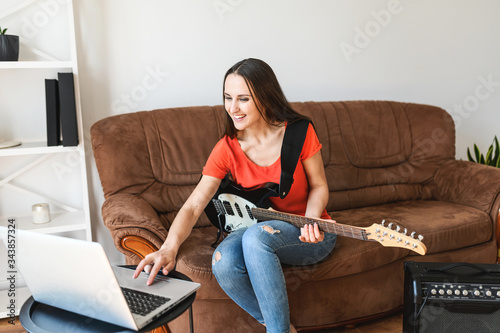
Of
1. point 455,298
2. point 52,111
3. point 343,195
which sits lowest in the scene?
point 455,298

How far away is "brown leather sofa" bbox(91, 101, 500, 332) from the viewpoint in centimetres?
193

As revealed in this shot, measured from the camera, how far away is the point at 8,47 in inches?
84.7

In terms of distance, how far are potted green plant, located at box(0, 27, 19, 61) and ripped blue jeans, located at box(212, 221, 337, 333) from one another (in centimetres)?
127

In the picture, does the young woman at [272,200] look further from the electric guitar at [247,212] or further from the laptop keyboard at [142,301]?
the laptop keyboard at [142,301]

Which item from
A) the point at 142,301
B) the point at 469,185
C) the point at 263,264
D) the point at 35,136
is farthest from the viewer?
the point at 469,185

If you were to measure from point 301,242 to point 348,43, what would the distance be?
1.65m

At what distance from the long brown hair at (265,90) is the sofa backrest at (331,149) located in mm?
579

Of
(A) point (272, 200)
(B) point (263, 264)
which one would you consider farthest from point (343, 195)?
(B) point (263, 264)

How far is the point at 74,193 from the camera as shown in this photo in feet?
8.46

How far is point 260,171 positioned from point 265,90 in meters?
0.31

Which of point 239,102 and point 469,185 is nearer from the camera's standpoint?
point 239,102

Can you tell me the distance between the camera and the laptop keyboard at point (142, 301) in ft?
3.97

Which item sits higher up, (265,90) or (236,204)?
(265,90)

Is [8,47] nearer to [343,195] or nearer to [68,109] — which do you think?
[68,109]
